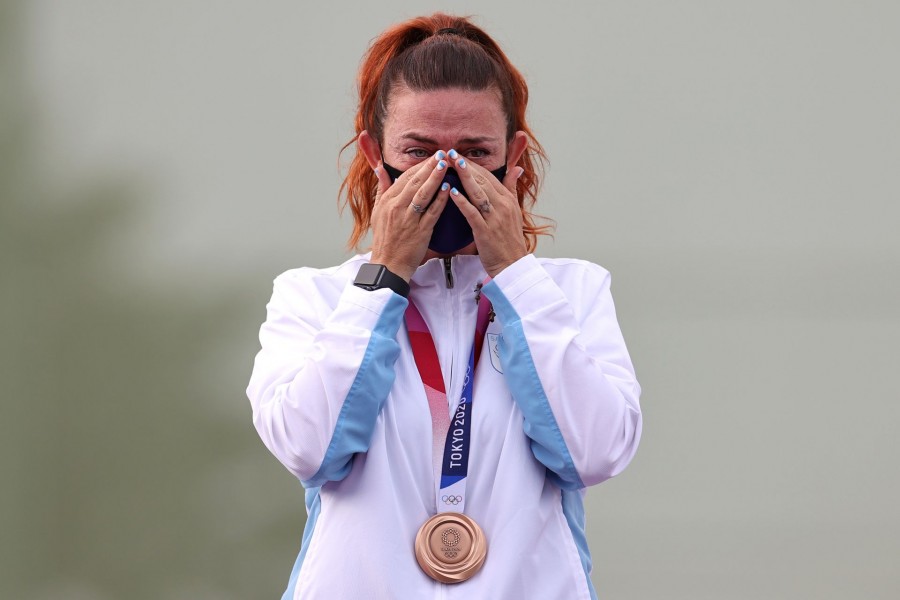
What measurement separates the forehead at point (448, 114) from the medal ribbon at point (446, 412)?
1.03 feet

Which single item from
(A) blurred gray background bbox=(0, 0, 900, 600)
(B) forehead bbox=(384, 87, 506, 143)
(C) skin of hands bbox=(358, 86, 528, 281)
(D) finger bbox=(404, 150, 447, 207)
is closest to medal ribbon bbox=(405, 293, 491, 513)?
(C) skin of hands bbox=(358, 86, 528, 281)

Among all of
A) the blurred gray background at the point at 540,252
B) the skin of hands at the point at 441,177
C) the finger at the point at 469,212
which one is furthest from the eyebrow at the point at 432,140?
the blurred gray background at the point at 540,252

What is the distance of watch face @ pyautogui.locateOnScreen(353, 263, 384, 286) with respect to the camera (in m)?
2.20

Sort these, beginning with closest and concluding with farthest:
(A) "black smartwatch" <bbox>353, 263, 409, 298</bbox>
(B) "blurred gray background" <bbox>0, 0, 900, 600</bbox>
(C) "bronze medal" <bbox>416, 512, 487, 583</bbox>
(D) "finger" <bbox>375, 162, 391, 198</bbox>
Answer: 1. (C) "bronze medal" <bbox>416, 512, 487, 583</bbox>
2. (A) "black smartwatch" <bbox>353, 263, 409, 298</bbox>
3. (D) "finger" <bbox>375, 162, 391, 198</bbox>
4. (B) "blurred gray background" <bbox>0, 0, 900, 600</bbox>

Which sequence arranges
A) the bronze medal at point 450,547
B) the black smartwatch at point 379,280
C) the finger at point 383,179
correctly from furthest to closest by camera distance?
1. the finger at point 383,179
2. the black smartwatch at point 379,280
3. the bronze medal at point 450,547

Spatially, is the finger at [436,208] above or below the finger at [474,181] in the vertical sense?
below

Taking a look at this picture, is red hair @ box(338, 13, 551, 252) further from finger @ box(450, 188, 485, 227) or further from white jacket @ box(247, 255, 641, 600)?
white jacket @ box(247, 255, 641, 600)

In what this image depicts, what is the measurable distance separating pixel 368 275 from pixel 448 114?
34 centimetres

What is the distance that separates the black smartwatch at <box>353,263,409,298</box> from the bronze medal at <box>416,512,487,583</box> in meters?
0.42

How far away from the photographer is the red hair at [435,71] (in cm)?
230

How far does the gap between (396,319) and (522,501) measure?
39 centimetres

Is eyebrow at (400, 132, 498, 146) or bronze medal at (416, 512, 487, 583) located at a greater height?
eyebrow at (400, 132, 498, 146)

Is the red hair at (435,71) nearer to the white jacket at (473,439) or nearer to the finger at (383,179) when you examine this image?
the finger at (383,179)

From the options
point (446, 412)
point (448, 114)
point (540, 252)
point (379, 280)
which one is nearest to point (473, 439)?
point (446, 412)
